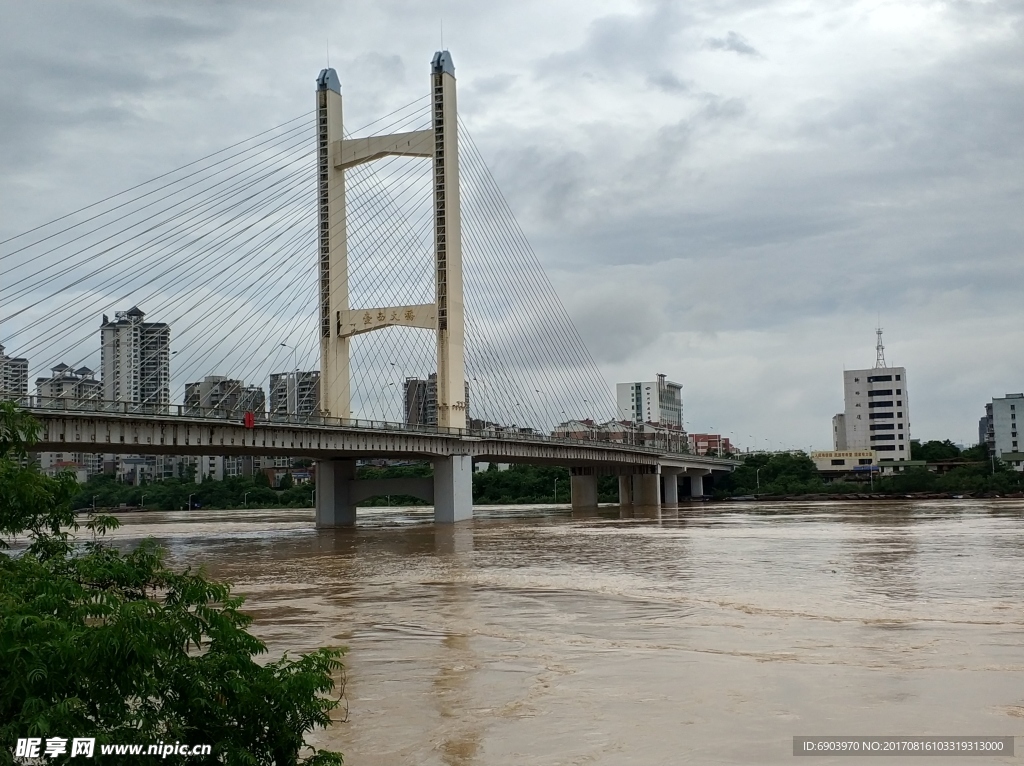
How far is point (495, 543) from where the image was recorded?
134ft

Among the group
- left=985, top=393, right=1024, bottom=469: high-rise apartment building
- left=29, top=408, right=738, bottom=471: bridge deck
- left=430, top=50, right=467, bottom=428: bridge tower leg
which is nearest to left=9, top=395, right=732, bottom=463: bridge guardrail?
left=29, top=408, right=738, bottom=471: bridge deck

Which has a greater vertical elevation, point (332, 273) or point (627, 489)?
point (332, 273)

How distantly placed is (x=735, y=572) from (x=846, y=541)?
12246 mm

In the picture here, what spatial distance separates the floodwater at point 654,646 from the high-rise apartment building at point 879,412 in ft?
320

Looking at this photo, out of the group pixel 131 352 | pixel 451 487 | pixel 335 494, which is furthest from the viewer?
pixel 131 352

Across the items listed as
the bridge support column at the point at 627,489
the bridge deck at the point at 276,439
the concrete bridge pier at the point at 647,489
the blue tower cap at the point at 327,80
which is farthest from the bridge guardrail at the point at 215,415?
the bridge support column at the point at 627,489

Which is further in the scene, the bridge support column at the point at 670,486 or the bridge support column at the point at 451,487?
the bridge support column at the point at 670,486

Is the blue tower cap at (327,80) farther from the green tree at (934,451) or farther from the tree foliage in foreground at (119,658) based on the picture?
the green tree at (934,451)

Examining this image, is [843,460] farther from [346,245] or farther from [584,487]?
[346,245]

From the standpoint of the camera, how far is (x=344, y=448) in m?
48.6

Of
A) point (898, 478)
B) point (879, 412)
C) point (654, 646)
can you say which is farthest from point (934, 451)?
point (654, 646)

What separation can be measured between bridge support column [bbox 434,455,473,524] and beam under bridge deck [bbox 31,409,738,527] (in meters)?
0.06

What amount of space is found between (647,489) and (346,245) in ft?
160

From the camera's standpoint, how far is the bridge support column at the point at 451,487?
55969mm
